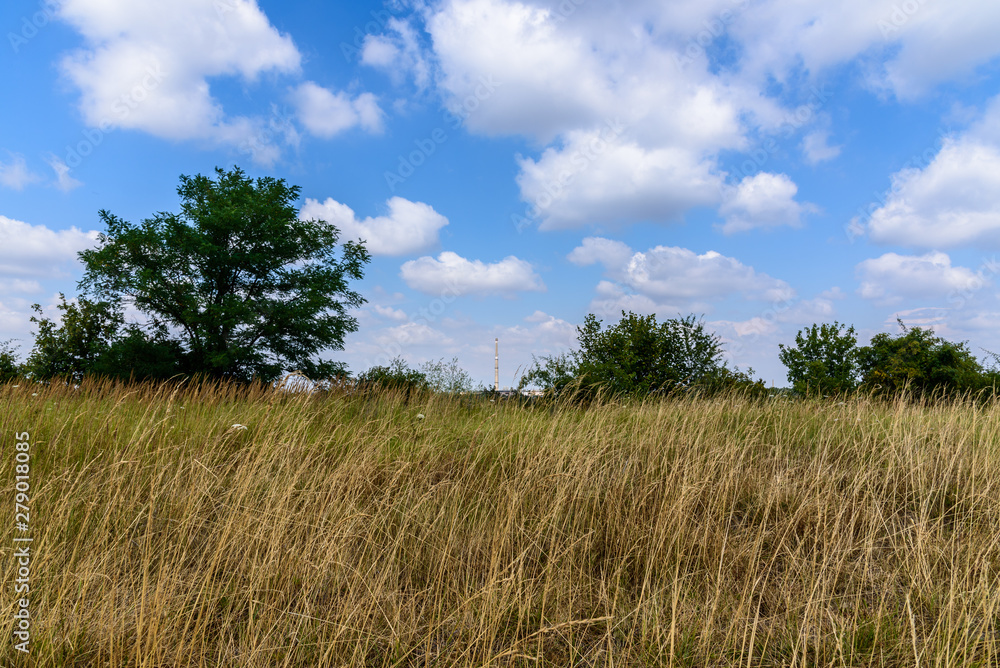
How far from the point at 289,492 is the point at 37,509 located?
7.48ft

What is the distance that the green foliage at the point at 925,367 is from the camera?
54.0ft

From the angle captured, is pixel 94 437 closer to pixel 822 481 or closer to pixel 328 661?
pixel 328 661

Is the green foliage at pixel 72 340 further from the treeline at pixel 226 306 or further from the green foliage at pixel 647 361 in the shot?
the green foliage at pixel 647 361

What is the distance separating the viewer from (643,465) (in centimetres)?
575

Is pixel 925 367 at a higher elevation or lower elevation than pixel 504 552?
higher

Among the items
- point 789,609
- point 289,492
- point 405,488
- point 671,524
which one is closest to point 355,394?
point 405,488

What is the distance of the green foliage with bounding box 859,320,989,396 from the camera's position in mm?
16452

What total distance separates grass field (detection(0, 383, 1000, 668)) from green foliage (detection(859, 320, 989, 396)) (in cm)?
1195

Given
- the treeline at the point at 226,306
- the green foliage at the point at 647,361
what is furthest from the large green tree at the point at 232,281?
the green foliage at the point at 647,361

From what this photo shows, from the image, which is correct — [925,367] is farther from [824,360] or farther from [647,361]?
[647,361]

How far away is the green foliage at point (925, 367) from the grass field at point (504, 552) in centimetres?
1195

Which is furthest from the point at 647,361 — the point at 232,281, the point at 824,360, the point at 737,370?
the point at 232,281

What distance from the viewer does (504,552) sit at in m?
4.01

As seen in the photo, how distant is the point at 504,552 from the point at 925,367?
18.8 m
